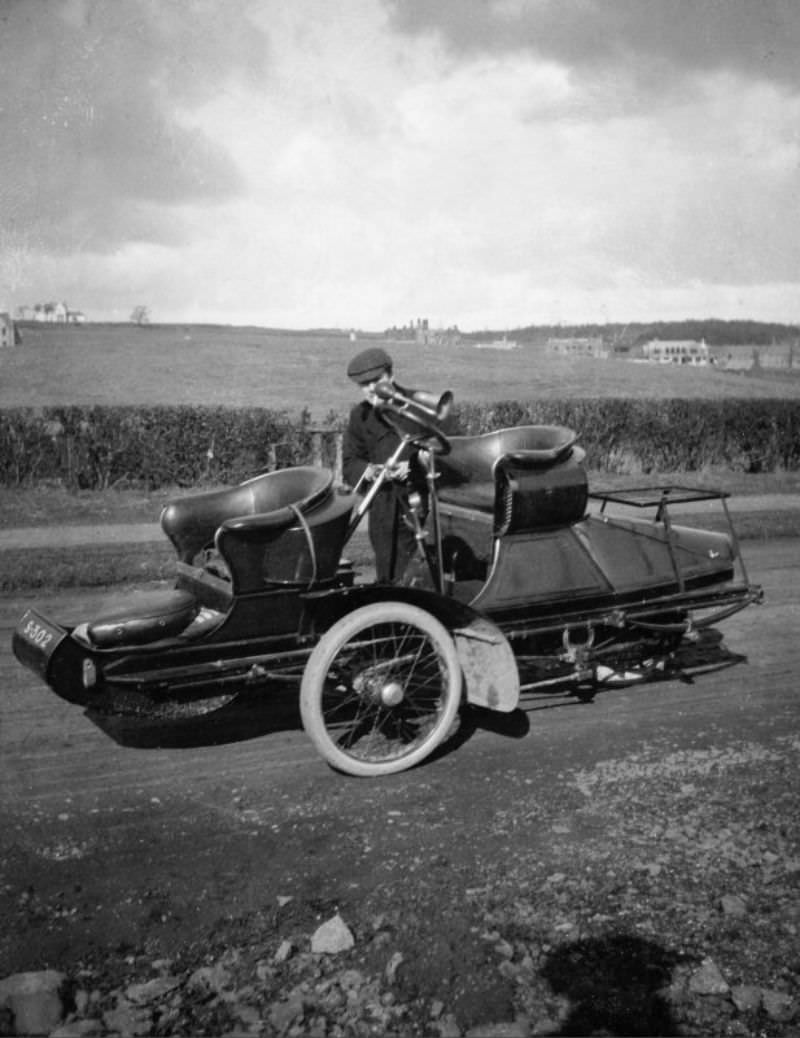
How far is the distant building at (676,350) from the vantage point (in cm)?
7556

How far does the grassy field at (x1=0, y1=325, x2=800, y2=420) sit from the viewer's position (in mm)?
39625

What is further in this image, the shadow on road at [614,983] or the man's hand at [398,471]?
the man's hand at [398,471]

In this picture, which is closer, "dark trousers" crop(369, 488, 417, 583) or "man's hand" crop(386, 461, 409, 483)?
"man's hand" crop(386, 461, 409, 483)

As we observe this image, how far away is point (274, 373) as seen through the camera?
47.5 meters

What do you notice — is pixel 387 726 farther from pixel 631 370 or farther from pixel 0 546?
pixel 631 370

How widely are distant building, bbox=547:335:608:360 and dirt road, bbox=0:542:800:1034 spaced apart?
216 feet

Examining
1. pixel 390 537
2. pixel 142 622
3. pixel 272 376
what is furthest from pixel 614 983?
pixel 272 376

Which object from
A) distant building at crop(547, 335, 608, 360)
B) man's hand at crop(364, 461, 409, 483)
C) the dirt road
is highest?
distant building at crop(547, 335, 608, 360)

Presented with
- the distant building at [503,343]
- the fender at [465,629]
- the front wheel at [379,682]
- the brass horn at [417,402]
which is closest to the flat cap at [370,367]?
the brass horn at [417,402]

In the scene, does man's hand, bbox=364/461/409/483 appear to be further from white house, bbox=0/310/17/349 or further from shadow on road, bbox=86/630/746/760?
white house, bbox=0/310/17/349

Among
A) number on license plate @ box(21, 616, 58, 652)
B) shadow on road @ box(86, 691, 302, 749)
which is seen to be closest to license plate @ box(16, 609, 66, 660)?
number on license plate @ box(21, 616, 58, 652)

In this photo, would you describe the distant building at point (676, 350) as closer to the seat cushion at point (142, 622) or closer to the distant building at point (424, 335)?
the distant building at point (424, 335)

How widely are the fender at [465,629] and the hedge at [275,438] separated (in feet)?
28.7

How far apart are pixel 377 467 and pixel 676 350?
78281 millimetres
